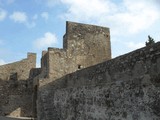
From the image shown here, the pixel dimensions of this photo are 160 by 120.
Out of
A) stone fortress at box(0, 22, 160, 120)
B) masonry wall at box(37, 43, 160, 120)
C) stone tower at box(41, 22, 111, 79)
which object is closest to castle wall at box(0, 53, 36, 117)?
stone fortress at box(0, 22, 160, 120)

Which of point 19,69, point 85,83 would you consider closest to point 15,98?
point 19,69

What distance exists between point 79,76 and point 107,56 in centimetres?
313

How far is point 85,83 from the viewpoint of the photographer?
11.0 m

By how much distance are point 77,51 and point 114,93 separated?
343 inches

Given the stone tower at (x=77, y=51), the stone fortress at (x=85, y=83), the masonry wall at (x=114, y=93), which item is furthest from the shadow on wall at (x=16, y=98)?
the masonry wall at (x=114, y=93)

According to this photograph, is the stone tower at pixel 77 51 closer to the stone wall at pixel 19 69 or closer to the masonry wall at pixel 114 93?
the masonry wall at pixel 114 93

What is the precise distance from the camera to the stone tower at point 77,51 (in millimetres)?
12516

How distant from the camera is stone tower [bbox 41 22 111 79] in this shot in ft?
41.1

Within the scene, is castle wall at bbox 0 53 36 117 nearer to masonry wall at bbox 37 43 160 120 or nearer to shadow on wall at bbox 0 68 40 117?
shadow on wall at bbox 0 68 40 117

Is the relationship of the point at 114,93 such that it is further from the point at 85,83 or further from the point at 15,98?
the point at 15,98

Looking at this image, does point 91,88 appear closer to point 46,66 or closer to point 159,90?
point 159,90

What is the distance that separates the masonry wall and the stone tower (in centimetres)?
94

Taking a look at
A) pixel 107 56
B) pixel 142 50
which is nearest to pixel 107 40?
pixel 107 56

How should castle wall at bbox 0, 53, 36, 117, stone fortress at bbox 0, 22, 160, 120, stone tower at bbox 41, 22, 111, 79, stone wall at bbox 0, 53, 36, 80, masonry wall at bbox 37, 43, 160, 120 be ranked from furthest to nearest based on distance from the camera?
1. stone wall at bbox 0, 53, 36, 80
2. castle wall at bbox 0, 53, 36, 117
3. stone tower at bbox 41, 22, 111, 79
4. stone fortress at bbox 0, 22, 160, 120
5. masonry wall at bbox 37, 43, 160, 120
